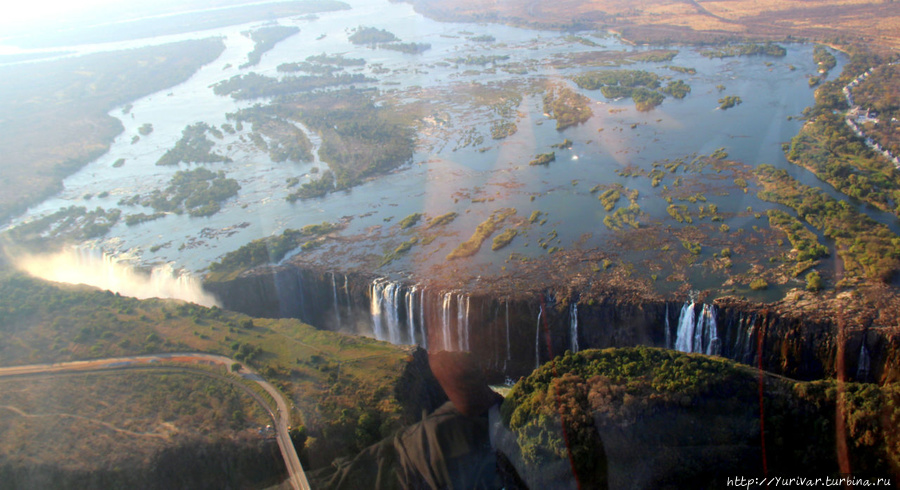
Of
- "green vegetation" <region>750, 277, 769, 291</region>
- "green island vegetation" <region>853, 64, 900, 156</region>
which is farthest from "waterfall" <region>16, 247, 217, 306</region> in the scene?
"green island vegetation" <region>853, 64, 900, 156</region>

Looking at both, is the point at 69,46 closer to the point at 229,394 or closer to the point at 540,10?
the point at 540,10

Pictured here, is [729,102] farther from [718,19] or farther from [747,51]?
[718,19]

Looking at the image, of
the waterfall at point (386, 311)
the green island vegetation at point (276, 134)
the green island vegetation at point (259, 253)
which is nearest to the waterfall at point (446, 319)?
the waterfall at point (386, 311)

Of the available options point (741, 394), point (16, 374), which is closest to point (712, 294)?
point (741, 394)

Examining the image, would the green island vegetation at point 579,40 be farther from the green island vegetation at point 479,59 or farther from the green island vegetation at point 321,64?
the green island vegetation at point 321,64

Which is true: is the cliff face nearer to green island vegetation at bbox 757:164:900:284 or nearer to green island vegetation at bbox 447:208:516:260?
green island vegetation at bbox 757:164:900:284

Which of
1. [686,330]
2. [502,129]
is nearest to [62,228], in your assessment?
[502,129]
